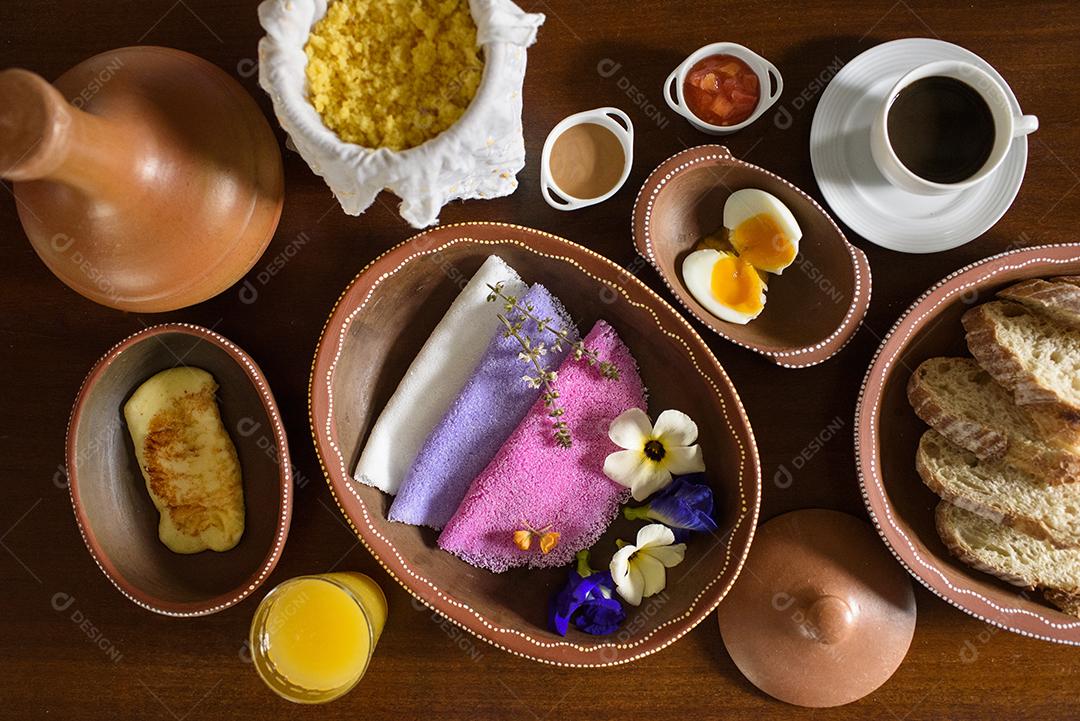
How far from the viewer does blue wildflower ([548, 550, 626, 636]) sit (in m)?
1.24

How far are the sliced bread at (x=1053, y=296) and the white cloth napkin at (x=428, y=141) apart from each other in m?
0.79

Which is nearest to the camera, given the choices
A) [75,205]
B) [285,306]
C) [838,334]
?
[75,205]

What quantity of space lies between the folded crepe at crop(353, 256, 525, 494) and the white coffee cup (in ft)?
1.87

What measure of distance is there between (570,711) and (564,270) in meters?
0.72

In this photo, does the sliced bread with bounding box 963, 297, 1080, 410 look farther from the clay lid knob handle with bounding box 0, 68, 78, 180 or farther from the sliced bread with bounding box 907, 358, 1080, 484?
the clay lid knob handle with bounding box 0, 68, 78, 180

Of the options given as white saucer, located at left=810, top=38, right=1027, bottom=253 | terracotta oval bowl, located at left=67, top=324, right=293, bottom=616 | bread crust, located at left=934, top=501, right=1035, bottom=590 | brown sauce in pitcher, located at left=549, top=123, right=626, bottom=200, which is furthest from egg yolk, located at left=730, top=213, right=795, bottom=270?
terracotta oval bowl, located at left=67, top=324, right=293, bottom=616

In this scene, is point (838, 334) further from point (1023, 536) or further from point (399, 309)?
point (399, 309)

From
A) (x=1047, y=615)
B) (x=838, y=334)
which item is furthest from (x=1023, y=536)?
(x=838, y=334)

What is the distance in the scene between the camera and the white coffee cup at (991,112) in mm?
1160

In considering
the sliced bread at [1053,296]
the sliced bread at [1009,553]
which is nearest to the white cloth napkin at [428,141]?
the sliced bread at [1053,296]

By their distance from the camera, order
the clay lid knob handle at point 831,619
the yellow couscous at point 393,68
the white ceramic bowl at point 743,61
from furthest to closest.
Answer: the white ceramic bowl at point 743,61
the clay lid knob handle at point 831,619
the yellow couscous at point 393,68

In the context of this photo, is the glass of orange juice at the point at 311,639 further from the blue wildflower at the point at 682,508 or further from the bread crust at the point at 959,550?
the bread crust at the point at 959,550

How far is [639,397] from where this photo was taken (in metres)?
1.29

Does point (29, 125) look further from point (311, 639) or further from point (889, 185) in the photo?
point (889, 185)
